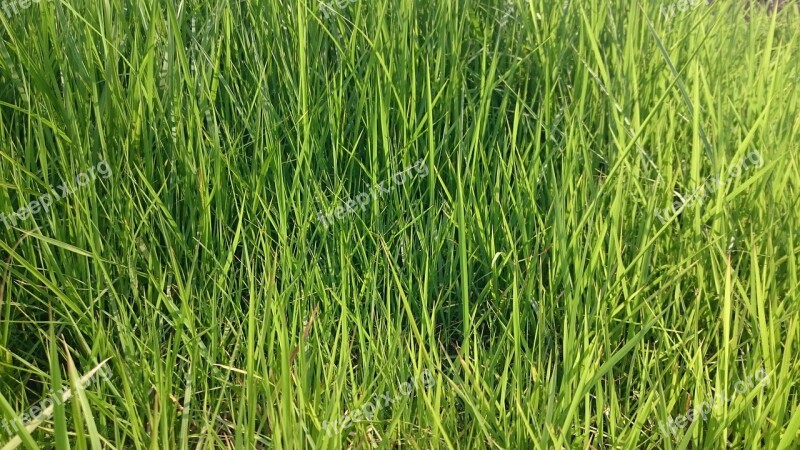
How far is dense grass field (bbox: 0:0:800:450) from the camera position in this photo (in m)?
1.08

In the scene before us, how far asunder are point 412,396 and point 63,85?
999 mm

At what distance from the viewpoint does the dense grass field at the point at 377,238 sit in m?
1.08

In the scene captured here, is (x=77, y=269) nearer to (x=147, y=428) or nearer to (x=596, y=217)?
(x=147, y=428)

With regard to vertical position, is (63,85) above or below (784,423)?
above

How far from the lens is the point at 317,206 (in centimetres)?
139

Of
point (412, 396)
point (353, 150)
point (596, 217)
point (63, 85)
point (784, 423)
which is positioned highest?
point (63, 85)

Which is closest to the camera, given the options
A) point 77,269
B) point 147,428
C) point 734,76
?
point 147,428

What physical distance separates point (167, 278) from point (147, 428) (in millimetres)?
336

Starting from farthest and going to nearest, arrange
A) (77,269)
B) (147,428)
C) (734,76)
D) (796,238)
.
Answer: (734,76), (796,238), (77,269), (147,428)

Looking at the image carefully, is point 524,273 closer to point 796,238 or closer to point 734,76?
point 796,238

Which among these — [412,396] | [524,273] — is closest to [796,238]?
[524,273]

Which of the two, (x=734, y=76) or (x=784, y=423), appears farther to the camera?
(x=734, y=76)

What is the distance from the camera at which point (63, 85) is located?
1.30 m

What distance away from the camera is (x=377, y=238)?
1.34 m
